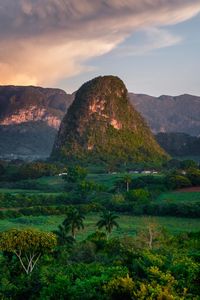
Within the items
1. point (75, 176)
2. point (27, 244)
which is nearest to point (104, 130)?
point (75, 176)

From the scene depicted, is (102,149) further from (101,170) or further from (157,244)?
(157,244)

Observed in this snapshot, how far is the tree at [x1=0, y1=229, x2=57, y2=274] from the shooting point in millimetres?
34188

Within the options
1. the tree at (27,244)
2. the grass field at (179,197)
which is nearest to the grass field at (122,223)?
the grass field at (179,197)

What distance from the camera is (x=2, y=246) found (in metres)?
34.3

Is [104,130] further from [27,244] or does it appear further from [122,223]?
[27,244]

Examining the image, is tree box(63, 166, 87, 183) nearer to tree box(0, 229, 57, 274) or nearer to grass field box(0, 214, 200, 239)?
grass field box(0, 214, 200, 239)

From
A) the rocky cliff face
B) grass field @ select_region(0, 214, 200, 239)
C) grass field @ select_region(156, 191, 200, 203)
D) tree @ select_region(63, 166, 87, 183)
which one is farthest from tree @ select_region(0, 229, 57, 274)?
the rocky cliff face

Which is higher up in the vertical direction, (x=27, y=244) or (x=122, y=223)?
(x=27, y=244)

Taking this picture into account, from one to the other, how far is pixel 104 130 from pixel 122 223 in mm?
106383

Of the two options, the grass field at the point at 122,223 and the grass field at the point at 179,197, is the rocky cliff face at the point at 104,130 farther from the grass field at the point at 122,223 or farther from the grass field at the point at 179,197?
the grass field at the point at 122,223

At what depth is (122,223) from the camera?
70.2m

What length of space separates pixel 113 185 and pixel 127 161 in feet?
176

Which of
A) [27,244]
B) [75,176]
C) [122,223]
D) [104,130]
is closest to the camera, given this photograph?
[27,244]

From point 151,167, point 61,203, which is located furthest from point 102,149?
point 61,203
